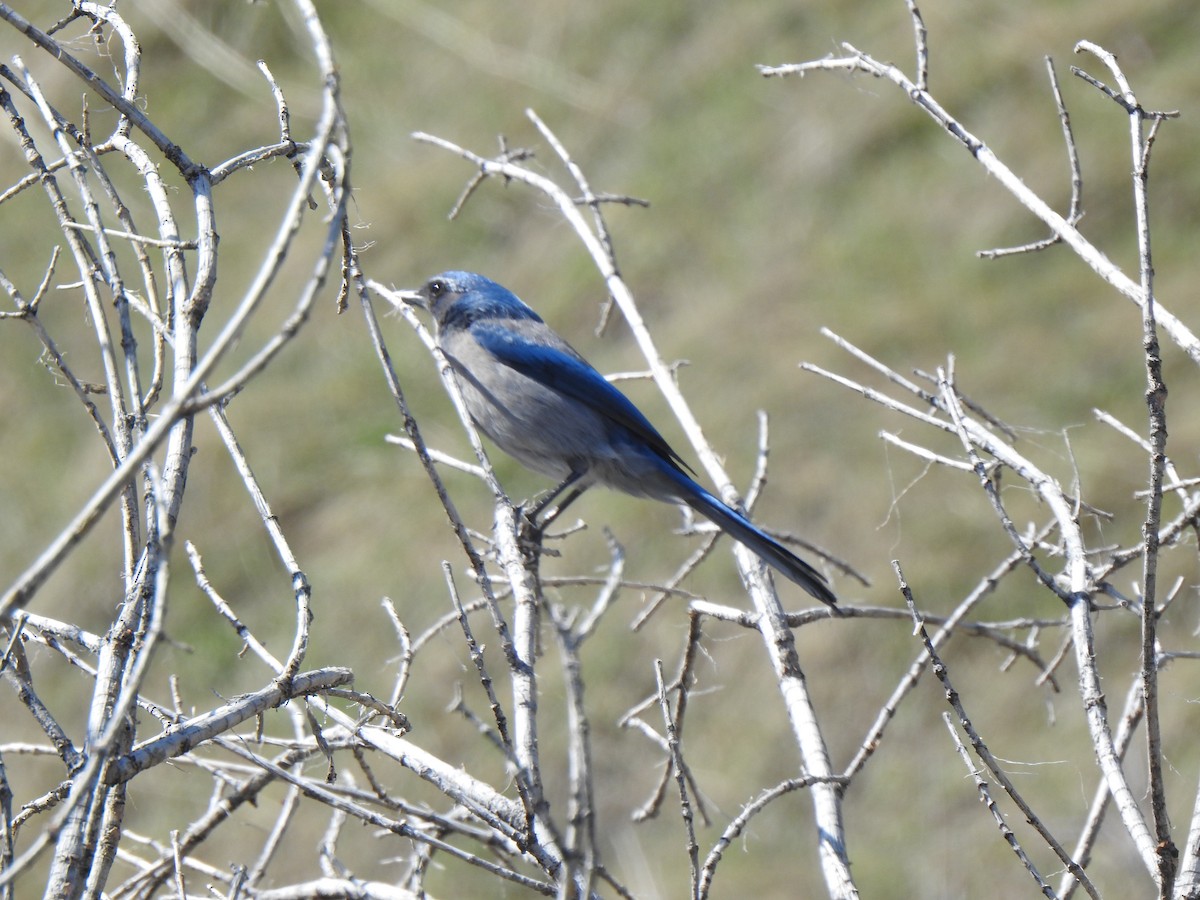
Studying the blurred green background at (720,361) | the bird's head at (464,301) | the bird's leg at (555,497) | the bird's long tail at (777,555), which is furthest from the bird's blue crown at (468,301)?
the bird's long tail at (777,555)

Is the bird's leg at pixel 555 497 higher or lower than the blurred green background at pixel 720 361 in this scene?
lower

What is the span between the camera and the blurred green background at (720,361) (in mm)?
6297

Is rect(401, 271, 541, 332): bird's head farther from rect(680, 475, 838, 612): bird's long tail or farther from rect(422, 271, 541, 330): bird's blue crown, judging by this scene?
rect(680, 475, 838, 612): bird's long tail

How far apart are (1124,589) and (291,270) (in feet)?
18.8

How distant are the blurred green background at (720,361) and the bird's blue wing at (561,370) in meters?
1.53

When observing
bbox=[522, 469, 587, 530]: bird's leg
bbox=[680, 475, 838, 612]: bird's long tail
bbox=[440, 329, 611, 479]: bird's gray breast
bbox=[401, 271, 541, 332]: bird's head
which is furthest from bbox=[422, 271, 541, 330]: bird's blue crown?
bbox=[680, 475, 838, 612]: bird's long tail

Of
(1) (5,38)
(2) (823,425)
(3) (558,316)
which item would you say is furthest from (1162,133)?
(1) (5,38)

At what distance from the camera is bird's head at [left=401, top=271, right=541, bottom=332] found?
5355mm

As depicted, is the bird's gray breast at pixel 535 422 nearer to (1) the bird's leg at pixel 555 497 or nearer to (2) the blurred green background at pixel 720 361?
(1) the bird's leg at pixel 555 497

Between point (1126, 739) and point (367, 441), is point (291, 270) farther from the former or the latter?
point (1126, 739)

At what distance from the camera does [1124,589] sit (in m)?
6.21

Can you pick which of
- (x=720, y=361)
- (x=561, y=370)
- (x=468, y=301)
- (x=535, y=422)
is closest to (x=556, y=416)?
(x=535, y=422)

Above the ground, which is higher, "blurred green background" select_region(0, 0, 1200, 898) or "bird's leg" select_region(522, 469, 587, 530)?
"blurred green background" select_region(0, 0, 1200, 898)

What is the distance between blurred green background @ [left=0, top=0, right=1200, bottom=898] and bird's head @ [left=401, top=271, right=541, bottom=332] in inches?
60.5
